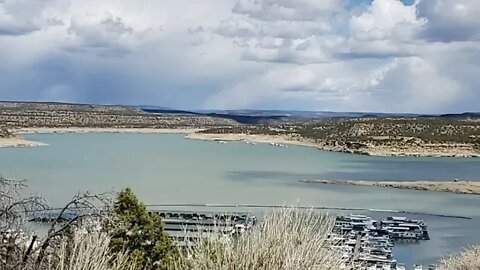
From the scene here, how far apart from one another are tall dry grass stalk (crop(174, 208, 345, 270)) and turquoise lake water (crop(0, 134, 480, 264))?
15.0 m

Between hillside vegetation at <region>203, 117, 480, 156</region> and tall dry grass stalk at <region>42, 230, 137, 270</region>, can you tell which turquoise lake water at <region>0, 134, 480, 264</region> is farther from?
tall dry grass stalk at <region>42, 230, 137, 270</region>

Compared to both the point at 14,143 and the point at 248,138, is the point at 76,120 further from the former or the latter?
the point at 14,143

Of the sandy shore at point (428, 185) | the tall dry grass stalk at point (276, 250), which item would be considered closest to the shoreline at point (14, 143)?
the sandy shore at point (428, 185)

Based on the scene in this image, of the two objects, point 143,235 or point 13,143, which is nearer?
point 143,235

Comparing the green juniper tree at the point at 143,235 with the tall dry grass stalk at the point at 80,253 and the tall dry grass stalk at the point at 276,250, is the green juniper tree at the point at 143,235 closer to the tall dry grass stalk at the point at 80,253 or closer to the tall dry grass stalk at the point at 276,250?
the tall dry grass stalk at the point at 276,250

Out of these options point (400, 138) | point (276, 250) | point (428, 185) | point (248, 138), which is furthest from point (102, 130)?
point (276, 250)

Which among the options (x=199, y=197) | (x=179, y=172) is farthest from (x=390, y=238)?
(x=179, y=172)

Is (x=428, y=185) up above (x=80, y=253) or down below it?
below

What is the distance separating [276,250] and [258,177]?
4555cm

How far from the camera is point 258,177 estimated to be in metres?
52.7

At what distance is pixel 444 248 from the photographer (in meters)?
26.3

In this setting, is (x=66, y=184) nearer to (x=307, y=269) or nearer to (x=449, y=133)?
(x=307, y=269)

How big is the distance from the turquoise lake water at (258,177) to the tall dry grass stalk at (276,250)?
15022 mm

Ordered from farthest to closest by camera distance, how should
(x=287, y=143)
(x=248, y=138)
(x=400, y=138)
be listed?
(x=248, y=138) < (x=287, y=143) < (x=400, y=138)
